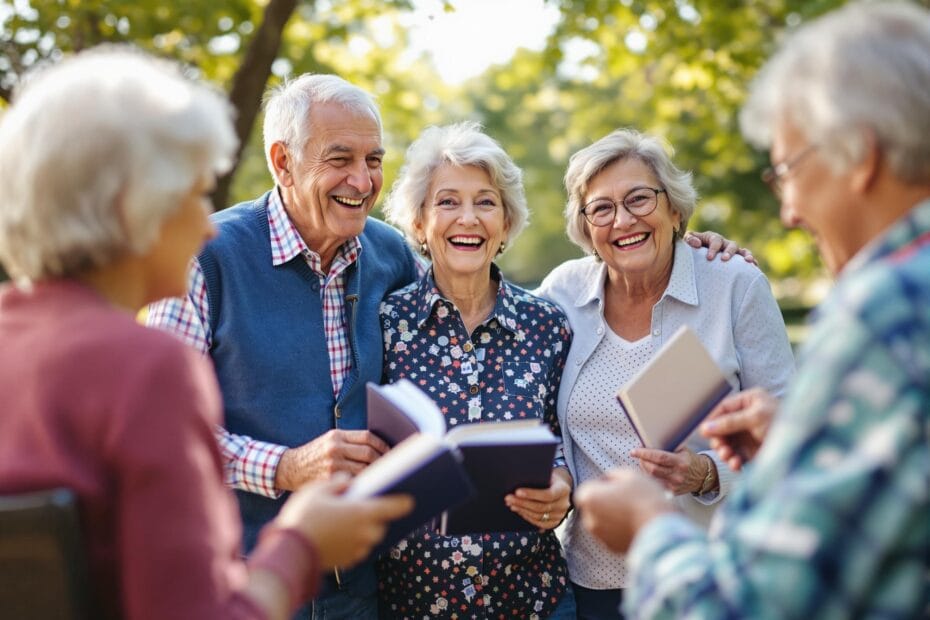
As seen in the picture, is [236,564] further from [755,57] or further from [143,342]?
[755,57]

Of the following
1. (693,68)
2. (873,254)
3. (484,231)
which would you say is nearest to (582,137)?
(693,68)

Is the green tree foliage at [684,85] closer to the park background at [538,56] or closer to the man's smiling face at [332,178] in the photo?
the park background at [538,56]

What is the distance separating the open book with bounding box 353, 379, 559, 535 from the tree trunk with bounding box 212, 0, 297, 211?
470 cm

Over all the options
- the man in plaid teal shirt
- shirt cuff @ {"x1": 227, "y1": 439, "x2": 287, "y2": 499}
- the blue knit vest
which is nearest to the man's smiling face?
the blue knit vest

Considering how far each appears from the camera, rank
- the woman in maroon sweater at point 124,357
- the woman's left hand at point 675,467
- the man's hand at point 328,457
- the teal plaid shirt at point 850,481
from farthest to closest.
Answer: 1. the woman's left hand at point 675,467
2. the man's hand at point 328,457
3. the woman in maroon sweater at point 124,357
4. the teal plaid shirt at point 850,481

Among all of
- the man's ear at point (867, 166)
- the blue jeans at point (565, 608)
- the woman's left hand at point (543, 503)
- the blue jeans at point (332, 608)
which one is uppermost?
the man's ear at point (867, 166)

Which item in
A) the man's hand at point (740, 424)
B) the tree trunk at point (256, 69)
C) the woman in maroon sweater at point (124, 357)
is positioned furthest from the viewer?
the tree trunk at point (256, 69)

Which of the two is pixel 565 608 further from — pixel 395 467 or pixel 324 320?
pixel 395 467

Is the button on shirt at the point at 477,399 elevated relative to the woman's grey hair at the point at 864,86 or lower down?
lower down

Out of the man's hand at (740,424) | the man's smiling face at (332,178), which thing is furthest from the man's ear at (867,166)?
the man's smiling face at (332,178)

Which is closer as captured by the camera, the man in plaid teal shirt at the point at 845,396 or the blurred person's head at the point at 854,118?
the man in plaid teal shirt at the point at 845,396

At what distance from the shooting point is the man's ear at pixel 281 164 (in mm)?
3573

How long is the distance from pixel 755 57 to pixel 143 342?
9.42 m

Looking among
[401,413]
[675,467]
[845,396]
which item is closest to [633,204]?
[675,467]
